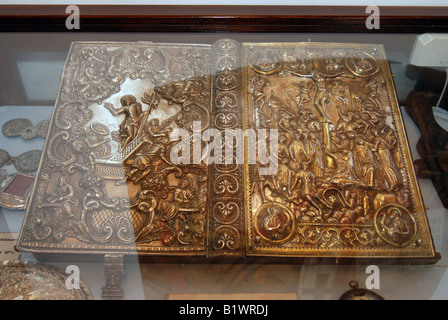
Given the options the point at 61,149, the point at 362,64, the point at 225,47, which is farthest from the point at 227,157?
the point at 362,64

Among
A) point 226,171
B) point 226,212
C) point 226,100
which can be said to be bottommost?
point 226,212

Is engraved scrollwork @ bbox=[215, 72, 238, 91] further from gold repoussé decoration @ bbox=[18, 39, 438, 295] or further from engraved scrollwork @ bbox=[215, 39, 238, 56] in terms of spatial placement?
engraved scrollwork @ bbox=[215, 39, 238, 56]

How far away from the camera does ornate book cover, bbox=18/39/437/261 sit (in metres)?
1.77

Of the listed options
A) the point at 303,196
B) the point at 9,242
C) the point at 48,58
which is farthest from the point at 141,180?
the point at 48,58

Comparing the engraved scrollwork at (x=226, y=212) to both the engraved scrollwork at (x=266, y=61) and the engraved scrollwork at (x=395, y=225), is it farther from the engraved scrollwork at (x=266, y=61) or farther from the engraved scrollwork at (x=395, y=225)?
the engraved scrollwork at (x=266, y=61)

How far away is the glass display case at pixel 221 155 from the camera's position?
67.8 inches

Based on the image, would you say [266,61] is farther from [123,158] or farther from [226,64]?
[123,158]

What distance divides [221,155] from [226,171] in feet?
0.28

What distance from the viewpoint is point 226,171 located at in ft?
6.31

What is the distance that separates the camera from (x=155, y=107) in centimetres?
215

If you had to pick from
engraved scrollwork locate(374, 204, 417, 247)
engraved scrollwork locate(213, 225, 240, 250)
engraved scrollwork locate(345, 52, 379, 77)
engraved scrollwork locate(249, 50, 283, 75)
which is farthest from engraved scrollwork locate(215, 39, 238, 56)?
engraved scrollwork locate(374, 204, 417, 247)

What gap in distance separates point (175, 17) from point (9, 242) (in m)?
1.44

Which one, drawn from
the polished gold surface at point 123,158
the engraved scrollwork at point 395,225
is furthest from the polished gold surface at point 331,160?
the polished gold surface at point 123,158
